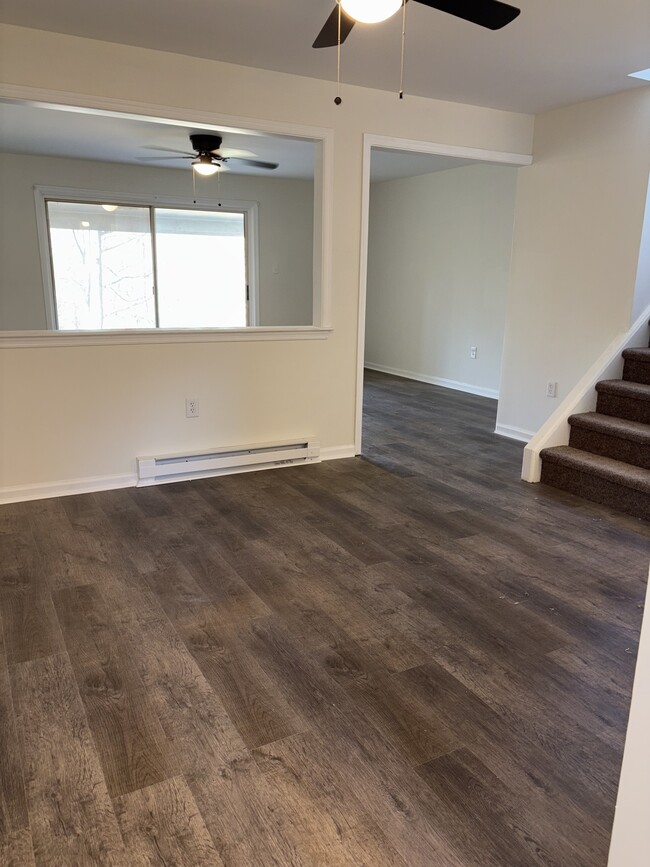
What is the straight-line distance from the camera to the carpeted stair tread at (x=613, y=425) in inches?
143

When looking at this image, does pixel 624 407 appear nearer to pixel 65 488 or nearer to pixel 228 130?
pixel 228 130

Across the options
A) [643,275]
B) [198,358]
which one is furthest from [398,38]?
[643,275]

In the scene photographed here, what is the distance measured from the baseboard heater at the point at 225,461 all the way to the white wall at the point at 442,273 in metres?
3.12

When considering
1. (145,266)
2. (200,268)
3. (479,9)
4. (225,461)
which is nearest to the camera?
(479,9)

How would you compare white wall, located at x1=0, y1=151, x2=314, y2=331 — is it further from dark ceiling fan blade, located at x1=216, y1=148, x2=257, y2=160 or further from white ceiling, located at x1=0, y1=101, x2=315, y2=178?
dark ceiling fan blade, located at x1=216, y1=148, x2=257, y2=160

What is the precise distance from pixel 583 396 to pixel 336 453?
1.74m

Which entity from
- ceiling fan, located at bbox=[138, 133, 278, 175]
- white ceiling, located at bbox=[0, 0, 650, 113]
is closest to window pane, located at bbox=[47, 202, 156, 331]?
ceiling fan, located at bbox=[138, 133, 278, 175]

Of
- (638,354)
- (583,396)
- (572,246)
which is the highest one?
(572,246)

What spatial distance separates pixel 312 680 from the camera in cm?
194

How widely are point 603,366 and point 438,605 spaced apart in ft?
8.24

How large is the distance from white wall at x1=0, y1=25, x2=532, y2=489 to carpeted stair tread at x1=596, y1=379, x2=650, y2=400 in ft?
5.57

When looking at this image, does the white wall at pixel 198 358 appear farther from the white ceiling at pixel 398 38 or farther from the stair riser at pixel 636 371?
the stair riser at pixel 636 371

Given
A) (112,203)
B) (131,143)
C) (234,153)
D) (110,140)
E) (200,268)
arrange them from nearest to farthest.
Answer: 1. (110,140)
2. (131,143)
3. (234,153)
4. (112,203)
5. (200,268)

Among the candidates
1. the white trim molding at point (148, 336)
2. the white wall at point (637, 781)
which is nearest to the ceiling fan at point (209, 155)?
the white trim molding at point (148, 336)
